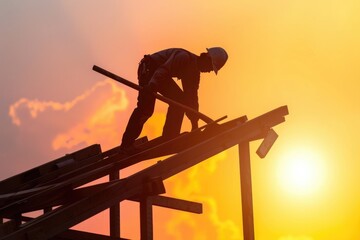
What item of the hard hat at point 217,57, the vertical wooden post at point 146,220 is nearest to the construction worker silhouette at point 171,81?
the hard hat at point 217,57

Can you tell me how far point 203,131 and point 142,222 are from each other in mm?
2011

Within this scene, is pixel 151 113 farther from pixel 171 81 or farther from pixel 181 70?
pixel 181 70

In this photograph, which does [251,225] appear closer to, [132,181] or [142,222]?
[142,222]

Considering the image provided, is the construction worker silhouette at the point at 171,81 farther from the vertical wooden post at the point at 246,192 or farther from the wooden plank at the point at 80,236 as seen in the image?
the wooden plank at the point at 80,236

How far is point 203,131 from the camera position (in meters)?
9.70

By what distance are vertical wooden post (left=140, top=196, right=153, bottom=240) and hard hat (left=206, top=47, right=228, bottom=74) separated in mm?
2449

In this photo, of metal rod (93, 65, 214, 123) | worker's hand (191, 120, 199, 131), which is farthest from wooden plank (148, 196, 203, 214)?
metal rod (93, 65, 214, 123)

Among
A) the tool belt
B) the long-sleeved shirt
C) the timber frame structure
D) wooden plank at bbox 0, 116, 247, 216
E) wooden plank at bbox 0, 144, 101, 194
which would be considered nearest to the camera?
the timber frame structure

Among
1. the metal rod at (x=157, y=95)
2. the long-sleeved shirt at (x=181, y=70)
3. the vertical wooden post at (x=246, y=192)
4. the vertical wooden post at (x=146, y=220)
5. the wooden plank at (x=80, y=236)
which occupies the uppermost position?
the long-sleeved shirt at (x=181, y=70)

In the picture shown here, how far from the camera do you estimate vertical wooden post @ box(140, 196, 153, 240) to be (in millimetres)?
8133

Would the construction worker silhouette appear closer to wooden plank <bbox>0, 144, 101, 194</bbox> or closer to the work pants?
the work pants

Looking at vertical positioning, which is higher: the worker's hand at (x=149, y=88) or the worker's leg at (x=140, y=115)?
the worker's hand at (x=149, y=88)

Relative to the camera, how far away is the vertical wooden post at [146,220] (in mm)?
8133

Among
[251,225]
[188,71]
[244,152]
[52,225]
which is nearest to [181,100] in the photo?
[188,71]
